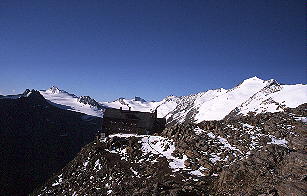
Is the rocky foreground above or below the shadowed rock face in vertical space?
above

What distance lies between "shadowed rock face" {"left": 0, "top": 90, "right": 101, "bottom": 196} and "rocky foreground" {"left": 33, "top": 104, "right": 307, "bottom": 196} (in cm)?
5185

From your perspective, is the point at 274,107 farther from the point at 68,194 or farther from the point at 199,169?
the point at 68,194

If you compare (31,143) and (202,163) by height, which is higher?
(202,163)

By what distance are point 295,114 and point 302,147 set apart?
1444cm

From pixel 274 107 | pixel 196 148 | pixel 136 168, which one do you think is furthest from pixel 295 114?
pixel 274 107

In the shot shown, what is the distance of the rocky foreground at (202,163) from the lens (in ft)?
65.7

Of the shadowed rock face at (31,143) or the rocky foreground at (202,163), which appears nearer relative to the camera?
the rocky foreground at (202,163)

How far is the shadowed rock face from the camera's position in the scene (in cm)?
8219

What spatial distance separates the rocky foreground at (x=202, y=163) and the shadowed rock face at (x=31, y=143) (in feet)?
170

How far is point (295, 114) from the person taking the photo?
3900cm

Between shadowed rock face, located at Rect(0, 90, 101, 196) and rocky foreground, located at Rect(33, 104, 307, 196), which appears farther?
shadowed rock face, located at Rect(0, 90, 101, 196)

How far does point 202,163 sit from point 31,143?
371 ft

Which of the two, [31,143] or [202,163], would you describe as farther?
[31,143]

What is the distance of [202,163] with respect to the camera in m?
27.7
